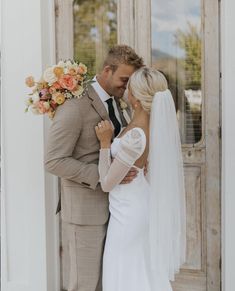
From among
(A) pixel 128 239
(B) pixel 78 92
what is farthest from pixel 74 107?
(A) pixel 128 239

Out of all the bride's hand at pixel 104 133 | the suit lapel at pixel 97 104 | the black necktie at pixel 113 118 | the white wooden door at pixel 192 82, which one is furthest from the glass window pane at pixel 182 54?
the bride's hand at pixel 104 133

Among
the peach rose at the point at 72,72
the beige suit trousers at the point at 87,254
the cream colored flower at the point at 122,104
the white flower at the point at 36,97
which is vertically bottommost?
the beige suit trousers at the point at 87,254

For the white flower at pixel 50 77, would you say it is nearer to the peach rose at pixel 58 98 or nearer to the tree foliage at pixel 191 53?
the peach rose at pixel 58 98

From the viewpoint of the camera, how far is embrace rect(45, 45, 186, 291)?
2432 millimetres

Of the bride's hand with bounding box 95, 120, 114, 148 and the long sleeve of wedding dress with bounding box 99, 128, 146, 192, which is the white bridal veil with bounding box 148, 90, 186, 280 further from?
the bride's hand with bounding box 95, 120, 114, 148

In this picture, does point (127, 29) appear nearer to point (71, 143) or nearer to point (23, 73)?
point (23, 73)

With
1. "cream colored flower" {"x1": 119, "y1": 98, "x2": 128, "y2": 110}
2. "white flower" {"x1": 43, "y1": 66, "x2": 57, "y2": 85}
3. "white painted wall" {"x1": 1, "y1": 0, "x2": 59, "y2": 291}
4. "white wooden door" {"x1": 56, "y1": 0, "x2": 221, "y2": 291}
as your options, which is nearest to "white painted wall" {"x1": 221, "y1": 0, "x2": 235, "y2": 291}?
"white wooden door" {"x1": 56, "y1": 0, "x2": 221, "y2": 291}

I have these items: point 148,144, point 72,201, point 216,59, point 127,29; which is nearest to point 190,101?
point 216,59

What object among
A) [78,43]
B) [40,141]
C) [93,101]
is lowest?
[40,141]

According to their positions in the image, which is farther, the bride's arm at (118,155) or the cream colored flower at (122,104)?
the cream colored flower at (122,104)

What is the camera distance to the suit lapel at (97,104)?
8.55 feet

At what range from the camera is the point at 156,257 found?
2.53m

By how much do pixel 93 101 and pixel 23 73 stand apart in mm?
987

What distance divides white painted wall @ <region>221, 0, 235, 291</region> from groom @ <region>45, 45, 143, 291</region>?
0.67 meters
